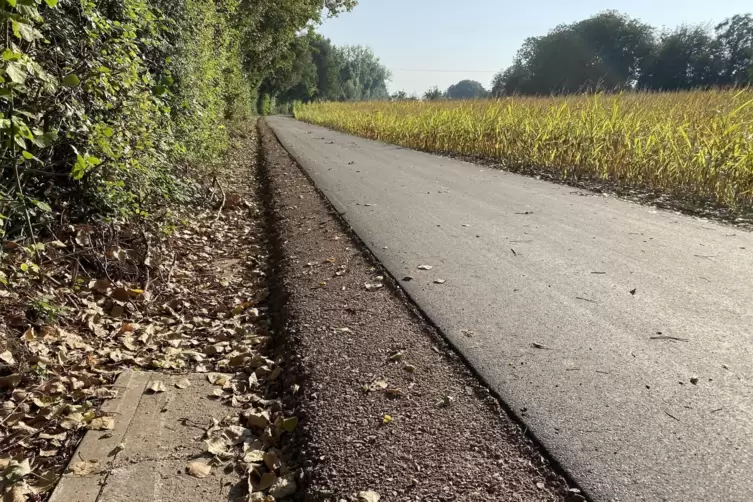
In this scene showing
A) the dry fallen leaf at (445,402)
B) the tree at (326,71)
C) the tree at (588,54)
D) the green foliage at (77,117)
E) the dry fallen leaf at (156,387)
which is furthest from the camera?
the tree at (326,71)

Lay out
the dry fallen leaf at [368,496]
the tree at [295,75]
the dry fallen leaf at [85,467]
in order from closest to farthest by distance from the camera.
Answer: the dry fallen leaf at [368,496] → the dry fallen leaf at [85,467] → the tree at [295,75]

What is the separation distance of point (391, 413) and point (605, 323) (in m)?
1.44

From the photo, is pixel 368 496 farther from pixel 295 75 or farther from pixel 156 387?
pixel 295 75

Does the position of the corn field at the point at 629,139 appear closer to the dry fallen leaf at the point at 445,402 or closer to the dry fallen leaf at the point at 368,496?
the dry fallen leaf at the point at 445,402

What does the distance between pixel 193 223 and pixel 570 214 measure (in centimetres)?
422

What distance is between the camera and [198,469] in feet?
6.15

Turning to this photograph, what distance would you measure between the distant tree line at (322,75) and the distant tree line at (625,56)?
21.7 metres

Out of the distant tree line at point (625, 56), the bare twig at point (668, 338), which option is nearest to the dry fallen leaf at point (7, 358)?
the bare twig at point (668, 338)

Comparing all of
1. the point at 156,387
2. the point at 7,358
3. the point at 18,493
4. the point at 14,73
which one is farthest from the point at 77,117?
the point at 18,493

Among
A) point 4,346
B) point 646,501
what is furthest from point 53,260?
point 646,501

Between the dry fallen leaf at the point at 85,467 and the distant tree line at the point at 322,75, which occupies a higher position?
the distant tree line at the point at 322,75

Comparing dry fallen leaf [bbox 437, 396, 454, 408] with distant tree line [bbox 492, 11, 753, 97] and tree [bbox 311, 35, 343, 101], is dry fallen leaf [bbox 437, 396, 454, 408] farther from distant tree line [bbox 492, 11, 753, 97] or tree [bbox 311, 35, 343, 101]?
tree [bbox 311, 35, 343, 101]

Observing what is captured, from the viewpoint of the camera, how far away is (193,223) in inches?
210

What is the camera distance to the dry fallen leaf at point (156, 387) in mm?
2432
